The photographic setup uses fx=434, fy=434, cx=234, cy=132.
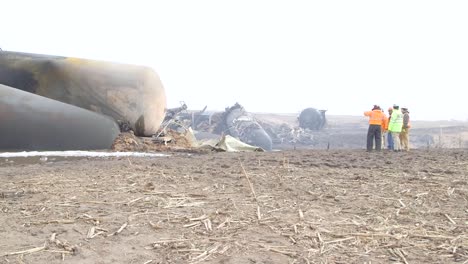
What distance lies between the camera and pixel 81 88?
11.3 m

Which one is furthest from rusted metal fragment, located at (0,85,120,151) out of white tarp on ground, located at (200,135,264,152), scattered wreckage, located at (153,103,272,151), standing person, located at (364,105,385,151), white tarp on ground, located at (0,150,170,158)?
scattered wreckage, located at (153,103,272,151)

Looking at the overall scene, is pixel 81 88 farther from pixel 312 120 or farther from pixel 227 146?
pixel 312 120

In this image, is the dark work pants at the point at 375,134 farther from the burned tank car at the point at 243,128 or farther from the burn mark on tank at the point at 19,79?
the burned tank car at the point at 243,128

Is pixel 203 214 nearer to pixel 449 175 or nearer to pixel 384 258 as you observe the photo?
pixel 384 258

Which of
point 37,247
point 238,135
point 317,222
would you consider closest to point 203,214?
point 317,222

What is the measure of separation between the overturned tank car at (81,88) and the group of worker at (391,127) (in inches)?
256

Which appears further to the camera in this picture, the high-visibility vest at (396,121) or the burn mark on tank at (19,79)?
the high-visibility vest at (396,121)

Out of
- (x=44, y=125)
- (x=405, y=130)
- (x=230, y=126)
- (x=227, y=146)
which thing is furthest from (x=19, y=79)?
(x=230, y=126)

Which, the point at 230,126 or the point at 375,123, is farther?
the point at 230,126

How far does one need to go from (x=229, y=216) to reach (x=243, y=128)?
19040 mm

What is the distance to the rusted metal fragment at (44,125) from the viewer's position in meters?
9.41

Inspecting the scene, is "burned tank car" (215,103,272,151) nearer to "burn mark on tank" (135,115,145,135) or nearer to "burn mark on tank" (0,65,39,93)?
"burn mark on tank" (135,115,145,135)

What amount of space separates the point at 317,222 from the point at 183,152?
767 centimetres

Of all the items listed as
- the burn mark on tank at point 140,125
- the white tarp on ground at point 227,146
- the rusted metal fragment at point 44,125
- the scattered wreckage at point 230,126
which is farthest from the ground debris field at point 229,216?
the scattered wreckage at point 230,126
